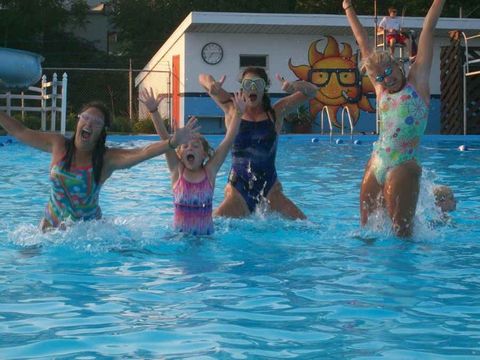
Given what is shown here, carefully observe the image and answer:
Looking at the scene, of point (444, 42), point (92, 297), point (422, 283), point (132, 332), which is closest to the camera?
point (132, 332)

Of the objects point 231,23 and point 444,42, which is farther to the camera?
point 444,42

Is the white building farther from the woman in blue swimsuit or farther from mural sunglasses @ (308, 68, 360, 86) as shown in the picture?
the woman in blue swimsuit

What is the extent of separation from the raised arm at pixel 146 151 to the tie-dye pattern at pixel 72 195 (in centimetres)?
15

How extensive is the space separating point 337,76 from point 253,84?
1917 cm

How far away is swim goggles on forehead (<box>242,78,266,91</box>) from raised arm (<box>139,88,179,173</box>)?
96cm

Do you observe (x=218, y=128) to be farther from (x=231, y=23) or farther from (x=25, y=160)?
(x=25, y=160)

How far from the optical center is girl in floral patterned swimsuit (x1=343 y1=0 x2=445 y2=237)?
6203 mm


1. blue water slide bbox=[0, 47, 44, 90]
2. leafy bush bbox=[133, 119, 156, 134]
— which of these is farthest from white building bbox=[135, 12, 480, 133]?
blue water slide bbox=[0, 47, 44, 90]

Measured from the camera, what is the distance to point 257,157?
7.23 m

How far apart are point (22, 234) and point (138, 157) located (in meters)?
1.19

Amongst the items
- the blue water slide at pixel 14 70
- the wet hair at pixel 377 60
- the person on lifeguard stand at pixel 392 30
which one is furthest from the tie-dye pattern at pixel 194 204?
the person on lifeguard stand at pixel 392 30

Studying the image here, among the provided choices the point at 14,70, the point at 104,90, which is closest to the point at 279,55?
the point at 104,90

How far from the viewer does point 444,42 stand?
2680 centimetres

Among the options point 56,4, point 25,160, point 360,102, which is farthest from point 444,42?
point 56,4
